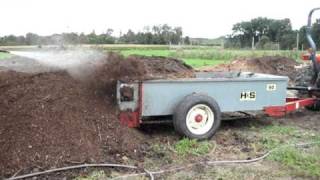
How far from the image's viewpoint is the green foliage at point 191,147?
22.3 ft

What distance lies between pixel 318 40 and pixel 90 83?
935 centimetres

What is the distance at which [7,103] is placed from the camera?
6602mm

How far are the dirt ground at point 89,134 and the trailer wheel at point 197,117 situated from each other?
0.20 meters

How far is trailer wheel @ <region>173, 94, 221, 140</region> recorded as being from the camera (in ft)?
23.9

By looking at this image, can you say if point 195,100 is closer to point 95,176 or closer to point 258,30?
point 95,176

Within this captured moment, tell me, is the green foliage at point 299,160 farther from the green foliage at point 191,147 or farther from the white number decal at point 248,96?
the white number decal at point 248,96

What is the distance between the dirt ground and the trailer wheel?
0.65 feet

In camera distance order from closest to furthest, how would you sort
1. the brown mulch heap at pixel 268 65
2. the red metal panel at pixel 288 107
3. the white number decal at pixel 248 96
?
the white number decal at pixel 248 96 < the red metal panel at pixel 288 107 < the brown mulch heap at pixel 268 65

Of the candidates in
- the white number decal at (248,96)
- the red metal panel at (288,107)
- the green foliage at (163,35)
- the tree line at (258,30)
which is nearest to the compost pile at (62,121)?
the white number decal at (248,96)

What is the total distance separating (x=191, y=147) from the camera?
702 cm

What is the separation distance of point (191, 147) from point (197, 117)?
62 cm

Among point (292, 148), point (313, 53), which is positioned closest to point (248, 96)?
point (292, 148)

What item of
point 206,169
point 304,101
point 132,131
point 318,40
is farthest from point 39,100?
point 318,40

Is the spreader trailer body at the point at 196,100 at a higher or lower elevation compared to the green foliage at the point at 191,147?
higher
